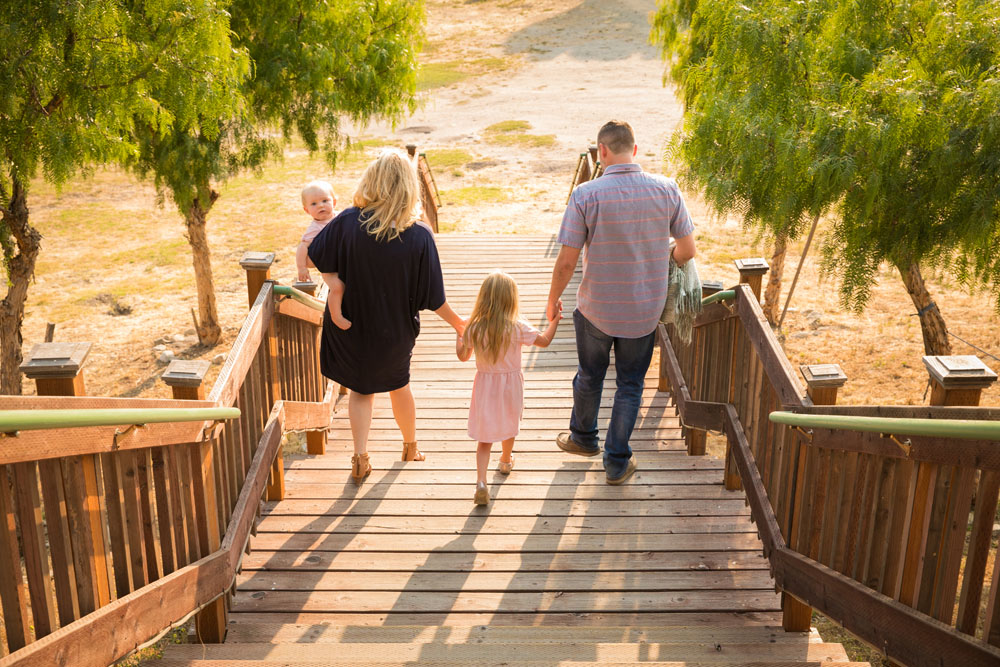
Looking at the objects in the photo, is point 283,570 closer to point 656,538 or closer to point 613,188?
point 656,538

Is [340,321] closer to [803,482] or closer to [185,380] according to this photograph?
[185,380]

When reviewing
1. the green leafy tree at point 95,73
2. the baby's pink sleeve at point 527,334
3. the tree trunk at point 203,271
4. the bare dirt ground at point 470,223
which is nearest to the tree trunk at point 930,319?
the bare dirt ground at point 470,223

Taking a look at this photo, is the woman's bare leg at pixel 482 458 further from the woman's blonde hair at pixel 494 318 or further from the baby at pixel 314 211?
the baby at pixel 314 211

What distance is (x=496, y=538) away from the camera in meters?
4.29

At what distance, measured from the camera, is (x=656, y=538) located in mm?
4293

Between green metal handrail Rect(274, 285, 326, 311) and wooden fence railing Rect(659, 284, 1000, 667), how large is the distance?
7.46 ft

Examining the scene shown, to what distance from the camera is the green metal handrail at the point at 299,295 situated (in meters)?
4.48

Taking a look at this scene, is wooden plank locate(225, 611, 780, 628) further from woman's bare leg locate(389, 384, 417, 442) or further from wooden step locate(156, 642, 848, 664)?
woman's bare leg locate(389, 384, 417, 442)

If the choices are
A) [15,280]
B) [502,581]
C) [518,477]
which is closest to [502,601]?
[502,581]

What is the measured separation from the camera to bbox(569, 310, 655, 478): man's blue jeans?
14.4 ft

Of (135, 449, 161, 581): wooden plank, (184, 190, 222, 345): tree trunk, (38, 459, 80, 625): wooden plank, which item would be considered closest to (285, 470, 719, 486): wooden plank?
(135, 449, 161, 581): wooden plank

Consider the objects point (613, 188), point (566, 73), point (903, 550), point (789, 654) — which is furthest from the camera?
point (566, 73)

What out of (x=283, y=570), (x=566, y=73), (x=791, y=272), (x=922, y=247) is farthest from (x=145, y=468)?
(x=566, y=73)

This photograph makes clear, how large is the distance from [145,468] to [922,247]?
5.24 metres
